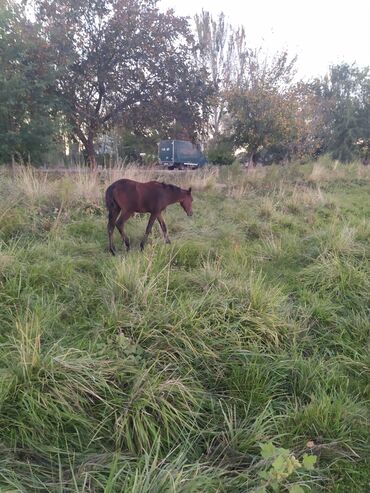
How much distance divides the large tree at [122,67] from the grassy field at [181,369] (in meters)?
9.21

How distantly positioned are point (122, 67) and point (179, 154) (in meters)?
9.08

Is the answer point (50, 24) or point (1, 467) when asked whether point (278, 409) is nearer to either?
point (1, 467)

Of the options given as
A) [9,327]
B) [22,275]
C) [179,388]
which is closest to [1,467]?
[179,388]

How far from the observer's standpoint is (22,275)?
133 inches

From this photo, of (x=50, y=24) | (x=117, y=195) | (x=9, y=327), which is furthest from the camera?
(x=50, y=24)

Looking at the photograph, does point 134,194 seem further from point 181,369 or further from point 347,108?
point 347,108

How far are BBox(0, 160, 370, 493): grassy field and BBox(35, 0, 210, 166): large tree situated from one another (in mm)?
9212

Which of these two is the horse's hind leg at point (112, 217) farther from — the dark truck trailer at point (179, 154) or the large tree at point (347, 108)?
the large tree at point (347, 108)

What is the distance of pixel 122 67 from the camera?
1366 centimetres

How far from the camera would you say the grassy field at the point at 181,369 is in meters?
1.80

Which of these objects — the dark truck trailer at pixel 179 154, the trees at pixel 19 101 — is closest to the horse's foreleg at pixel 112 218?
the trees at pixel 19 101

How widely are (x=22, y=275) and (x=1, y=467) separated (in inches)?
80.9

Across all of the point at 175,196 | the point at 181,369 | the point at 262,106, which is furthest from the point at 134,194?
the point at 262,106

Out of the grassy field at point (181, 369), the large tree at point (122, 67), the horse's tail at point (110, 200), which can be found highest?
the large tree at point (122, 67)
